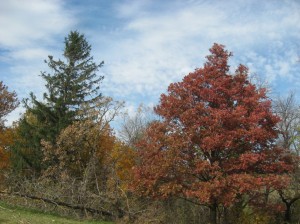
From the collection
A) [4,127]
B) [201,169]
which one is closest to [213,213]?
[201,169]

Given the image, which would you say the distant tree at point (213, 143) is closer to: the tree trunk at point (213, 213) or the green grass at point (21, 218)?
the tree trunk at point (213, 213)

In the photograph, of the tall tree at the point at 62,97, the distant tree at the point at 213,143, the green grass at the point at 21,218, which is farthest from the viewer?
the tall tree at the point at 62,97

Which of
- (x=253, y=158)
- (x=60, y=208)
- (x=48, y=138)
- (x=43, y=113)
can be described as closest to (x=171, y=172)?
(x=253, y=158)

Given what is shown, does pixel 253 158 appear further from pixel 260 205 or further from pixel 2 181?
pixel 2 181

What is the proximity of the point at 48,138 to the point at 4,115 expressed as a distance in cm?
1062

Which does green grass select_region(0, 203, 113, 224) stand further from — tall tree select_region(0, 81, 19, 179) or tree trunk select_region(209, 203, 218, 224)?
tall tree select_region(0, 81, 19, 179)

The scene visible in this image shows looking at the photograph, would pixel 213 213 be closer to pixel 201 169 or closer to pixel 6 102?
pixel 201 169

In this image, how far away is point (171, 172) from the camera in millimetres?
15398

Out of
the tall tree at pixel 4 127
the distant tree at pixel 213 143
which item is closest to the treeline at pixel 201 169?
the distant tree at pixel 213 143

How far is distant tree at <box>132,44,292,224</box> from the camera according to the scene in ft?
47.9

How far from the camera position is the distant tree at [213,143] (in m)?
14.6

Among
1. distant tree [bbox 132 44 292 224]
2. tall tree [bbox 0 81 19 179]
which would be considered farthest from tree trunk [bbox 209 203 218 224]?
tall tree [bbox 0 81 19 179]

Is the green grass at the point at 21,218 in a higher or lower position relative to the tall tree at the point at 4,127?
lower

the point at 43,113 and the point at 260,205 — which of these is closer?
the point at 260,205
